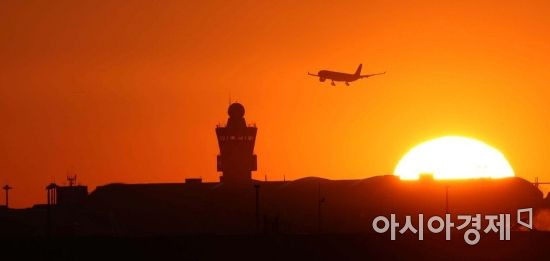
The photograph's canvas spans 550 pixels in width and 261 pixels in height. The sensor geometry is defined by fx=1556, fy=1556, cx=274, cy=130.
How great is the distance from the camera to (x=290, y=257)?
12038cm

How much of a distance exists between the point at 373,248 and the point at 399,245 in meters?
2.15

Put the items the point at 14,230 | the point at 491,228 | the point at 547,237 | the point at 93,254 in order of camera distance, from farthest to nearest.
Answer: the point at 14,230
the point at 491,228
the point at 547,237
the point at 93,254

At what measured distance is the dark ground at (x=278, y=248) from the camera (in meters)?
118

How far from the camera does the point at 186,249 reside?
120 m

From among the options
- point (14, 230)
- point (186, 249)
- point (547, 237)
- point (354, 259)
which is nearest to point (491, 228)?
point (547, 237)

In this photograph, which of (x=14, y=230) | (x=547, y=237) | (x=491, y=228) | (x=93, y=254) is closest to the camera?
(x=93, y=254)

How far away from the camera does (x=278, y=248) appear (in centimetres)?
12175

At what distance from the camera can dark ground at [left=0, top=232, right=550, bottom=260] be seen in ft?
387

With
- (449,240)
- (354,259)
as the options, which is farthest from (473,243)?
(354,259)

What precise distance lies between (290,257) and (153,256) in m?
10.7

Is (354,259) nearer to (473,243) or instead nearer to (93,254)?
(473,243)

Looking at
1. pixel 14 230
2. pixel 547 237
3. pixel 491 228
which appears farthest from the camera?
pixel 14 230

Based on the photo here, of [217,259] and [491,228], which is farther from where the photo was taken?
[491,228]

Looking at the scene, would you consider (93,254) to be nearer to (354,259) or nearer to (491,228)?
(354,259)
